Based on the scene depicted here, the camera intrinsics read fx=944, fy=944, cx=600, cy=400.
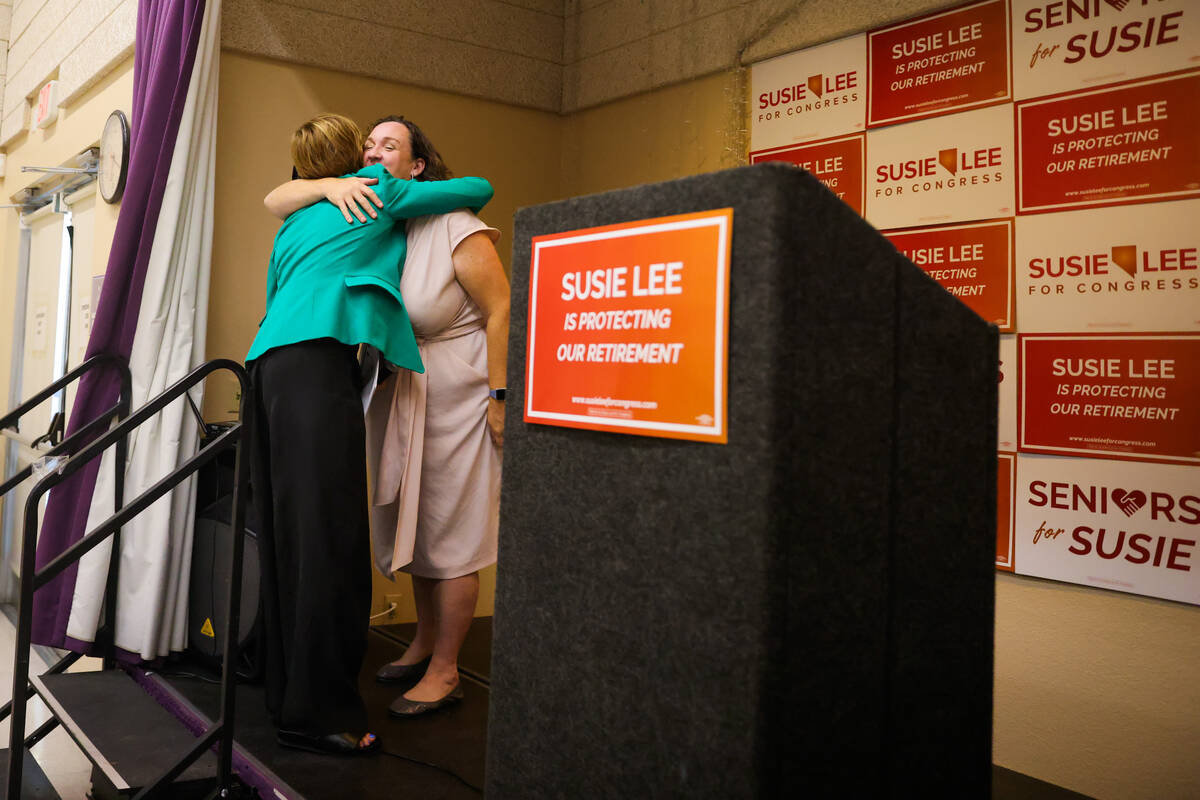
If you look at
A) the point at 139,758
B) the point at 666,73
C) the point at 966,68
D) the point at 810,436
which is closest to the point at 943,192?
the point at 966,68

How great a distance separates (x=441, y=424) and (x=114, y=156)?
5.68 ft

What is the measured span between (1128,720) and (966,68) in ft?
5.27

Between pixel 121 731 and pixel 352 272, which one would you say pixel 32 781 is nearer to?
pixel 121 731

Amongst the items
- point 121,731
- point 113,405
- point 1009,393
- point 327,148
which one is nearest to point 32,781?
point 121,731

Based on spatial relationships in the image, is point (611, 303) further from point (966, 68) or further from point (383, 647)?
point (383, 647)

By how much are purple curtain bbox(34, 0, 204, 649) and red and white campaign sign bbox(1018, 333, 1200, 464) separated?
2.35 meters

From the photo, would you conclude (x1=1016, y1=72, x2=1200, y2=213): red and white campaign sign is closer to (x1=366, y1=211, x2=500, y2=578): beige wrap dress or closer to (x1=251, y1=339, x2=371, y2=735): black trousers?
(x1=366, y1=211, x2=500, y2=578): beige wrap dress

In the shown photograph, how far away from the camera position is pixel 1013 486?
233 centimetres

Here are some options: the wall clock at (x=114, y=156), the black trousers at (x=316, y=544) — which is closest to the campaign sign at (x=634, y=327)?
the black trousers at (x=316, y=544)

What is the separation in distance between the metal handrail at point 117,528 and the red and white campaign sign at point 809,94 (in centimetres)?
175

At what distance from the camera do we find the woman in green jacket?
1.88 meters

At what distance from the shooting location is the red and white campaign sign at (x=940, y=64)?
237cm

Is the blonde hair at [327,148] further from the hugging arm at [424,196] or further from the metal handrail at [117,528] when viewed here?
the metal handrail at [117,528]

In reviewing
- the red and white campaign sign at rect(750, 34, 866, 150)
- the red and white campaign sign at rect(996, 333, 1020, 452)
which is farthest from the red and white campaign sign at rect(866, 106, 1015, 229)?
the red and white campaign sign at rect(996, 333, 1020, 452)
